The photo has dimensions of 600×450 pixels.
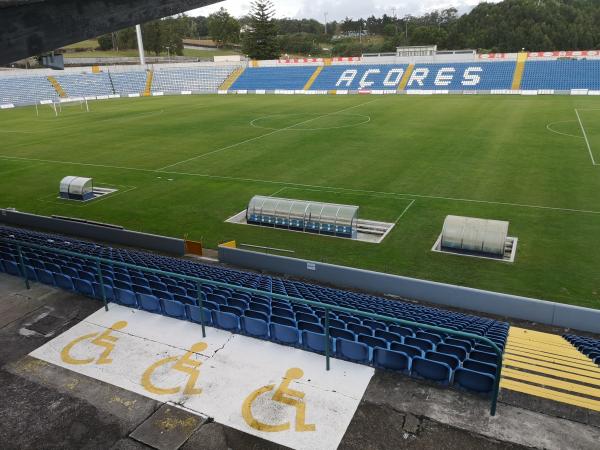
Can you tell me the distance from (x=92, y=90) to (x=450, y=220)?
316 ft

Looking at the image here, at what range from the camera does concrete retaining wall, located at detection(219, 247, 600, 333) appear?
16.3m

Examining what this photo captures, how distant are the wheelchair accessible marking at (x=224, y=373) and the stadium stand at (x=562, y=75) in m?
79.4

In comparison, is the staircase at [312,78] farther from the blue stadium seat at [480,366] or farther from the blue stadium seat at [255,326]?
the blue stadium seat at [480,366]

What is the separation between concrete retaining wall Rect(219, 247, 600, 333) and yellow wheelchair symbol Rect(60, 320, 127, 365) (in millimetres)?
9100

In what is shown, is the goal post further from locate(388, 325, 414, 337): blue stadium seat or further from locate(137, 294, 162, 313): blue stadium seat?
locate(388, 325, 414, 337): blue stadium seat

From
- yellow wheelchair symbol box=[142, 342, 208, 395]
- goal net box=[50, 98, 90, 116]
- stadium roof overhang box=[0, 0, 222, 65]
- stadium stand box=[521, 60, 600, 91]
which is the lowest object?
goal net box=[50, 98, 90, 116]

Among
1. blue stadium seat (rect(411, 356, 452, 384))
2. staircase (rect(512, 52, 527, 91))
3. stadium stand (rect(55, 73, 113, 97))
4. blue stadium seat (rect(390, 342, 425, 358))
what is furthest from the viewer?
stadium stand (rect(55, 73, 113, 97))

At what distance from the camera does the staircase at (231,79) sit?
10106 cm

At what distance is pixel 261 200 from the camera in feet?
87.3

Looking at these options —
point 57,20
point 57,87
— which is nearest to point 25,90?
point 57,87

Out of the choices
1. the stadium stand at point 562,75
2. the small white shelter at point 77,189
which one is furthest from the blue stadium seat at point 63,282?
the stadium stand at point 562,75

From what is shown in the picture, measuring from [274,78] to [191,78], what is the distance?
778 inches

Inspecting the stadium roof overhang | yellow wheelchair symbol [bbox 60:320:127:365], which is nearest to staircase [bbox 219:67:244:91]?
the stadium roof overhang

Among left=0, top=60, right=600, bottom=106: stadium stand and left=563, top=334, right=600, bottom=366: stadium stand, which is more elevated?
left=0, top=60, right=600, bottom=106: stadium stand
